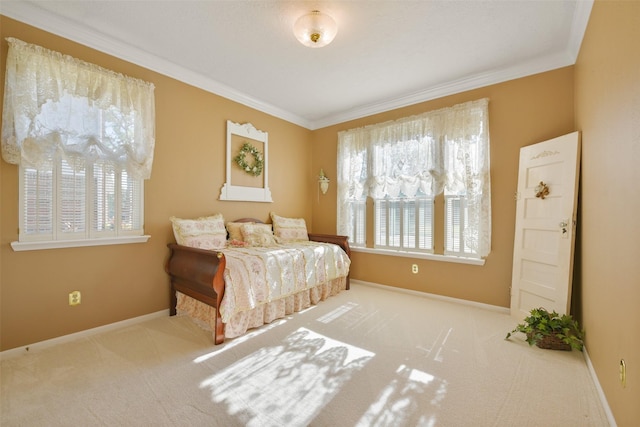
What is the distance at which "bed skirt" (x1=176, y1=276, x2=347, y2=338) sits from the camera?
2.55 m

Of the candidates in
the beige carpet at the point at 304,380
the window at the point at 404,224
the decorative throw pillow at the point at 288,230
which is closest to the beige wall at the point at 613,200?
the beige carpet at the point at 304,380

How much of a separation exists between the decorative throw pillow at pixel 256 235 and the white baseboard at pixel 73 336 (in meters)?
1.21

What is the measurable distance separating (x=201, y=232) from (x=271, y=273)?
3.32 feet

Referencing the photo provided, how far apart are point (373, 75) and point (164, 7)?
219 centimetres

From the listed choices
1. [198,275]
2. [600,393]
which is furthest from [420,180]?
[198,275]

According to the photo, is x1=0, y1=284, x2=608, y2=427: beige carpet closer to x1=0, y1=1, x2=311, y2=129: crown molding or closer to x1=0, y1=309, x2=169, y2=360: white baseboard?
x1=0, y1=309, x2=169, y2=360: white baseboard

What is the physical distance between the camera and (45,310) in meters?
2.31

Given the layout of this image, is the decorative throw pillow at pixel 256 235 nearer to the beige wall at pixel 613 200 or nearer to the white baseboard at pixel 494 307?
the white baseboard at pixel 494 307

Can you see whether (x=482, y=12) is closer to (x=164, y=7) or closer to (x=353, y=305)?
(x=164, y=7)

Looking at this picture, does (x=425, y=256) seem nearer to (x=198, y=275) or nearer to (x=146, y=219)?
(x=198, y=275)

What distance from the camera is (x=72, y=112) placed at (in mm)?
2373

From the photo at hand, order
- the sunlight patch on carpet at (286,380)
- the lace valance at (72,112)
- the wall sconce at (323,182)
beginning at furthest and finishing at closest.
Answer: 1. the wall sconce at (323,182)
2. the lace valance at (72,112)
3. the sunlight patch on carpet at (286,380)

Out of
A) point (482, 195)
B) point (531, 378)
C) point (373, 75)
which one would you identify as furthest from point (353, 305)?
point (373, 75)

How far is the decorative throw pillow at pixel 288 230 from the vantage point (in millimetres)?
4121
